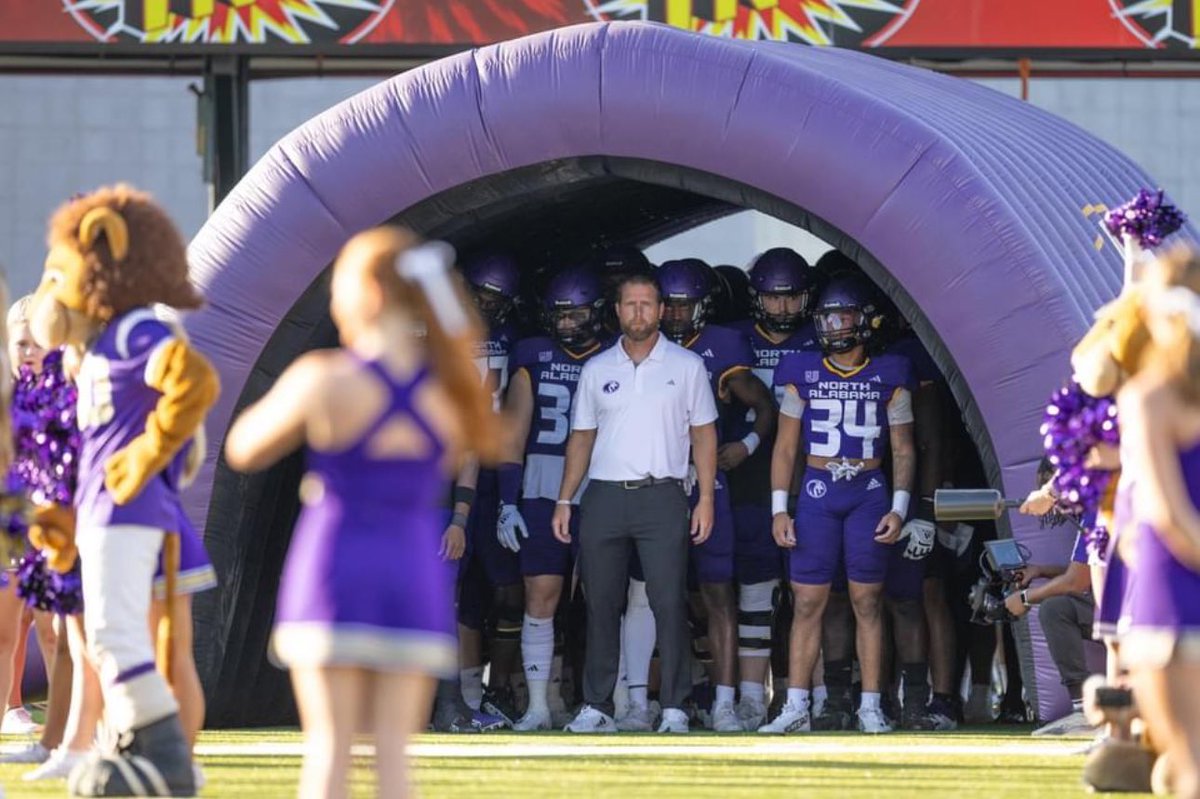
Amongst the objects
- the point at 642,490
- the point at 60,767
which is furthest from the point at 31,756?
the point at 642,490

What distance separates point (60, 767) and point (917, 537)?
12.7ft

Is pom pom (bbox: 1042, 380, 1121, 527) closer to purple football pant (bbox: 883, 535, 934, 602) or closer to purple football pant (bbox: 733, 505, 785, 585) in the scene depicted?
purple football pant (bbox: 883, 535, 934, 602)

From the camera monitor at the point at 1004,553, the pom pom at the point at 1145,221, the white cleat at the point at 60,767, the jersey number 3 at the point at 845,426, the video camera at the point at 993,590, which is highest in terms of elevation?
the pom pom at the point at 1145,221

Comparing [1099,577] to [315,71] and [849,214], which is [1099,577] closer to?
[849,214]

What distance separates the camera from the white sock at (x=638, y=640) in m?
9.31

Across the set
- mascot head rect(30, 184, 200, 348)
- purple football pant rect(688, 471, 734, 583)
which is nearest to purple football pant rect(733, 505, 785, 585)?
purple football pant rect(688, 471, 734, 583)

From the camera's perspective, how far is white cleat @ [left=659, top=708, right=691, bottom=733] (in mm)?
9070

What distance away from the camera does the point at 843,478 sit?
9305mm

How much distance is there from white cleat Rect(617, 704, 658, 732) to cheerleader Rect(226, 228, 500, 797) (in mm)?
4674

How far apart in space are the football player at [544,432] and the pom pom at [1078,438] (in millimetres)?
2838

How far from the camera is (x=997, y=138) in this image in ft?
31.4

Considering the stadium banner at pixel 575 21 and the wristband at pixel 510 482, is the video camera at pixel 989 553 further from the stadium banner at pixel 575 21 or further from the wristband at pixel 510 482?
the stadium banner at pixel 575 21

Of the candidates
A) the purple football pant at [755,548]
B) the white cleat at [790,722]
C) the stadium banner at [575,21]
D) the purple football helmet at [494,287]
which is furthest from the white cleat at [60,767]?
the stadium banner at [575,21]

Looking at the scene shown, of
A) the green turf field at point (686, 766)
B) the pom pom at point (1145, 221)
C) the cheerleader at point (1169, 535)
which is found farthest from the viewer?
the pom pom at point (1145, 221)
